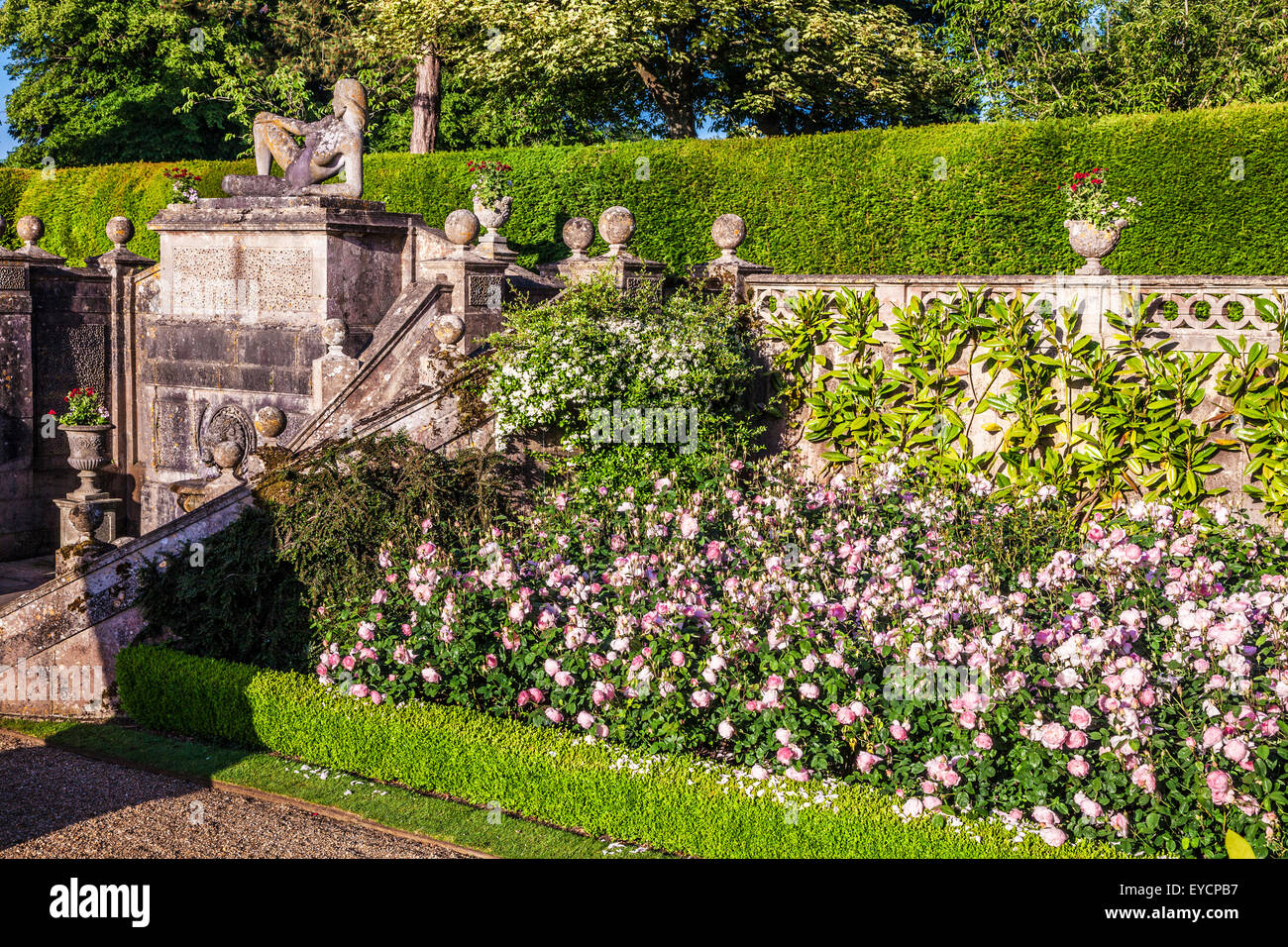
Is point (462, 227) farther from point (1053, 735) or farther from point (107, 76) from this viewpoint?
point (107, 76)

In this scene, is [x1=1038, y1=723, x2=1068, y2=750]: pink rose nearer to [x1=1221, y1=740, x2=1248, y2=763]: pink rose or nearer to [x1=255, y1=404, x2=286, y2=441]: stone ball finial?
[x1=1221, y1=740, x2=1248, y2=763]: pink rose

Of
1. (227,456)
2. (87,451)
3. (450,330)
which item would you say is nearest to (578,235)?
(450,330)

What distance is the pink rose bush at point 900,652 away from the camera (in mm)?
5527

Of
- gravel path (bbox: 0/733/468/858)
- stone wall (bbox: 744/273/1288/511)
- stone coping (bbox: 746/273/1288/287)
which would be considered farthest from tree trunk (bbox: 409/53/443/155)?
gravel path (bbox: 0/733/468/858)


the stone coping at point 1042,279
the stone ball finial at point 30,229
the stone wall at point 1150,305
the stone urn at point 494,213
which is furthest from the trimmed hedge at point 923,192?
the stone ball finial at point 30,229

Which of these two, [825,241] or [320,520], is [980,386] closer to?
[825,241]

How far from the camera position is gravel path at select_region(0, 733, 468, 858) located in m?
6.55

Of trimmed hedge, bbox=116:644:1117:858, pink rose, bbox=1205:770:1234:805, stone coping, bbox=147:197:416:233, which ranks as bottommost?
trimmed hedge, bbox=116:644:1117:858

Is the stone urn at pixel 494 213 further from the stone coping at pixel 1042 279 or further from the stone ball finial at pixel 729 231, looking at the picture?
the stone coping at pixel 1042 279

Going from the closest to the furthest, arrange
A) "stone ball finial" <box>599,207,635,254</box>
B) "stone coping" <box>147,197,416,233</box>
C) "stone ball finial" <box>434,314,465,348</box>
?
"stone ball finial" <box>434,314,465,348</box>, "stone ball finial" <box>599,207,635,254</box>, "stone coping" <box>147,197,416,233</box>

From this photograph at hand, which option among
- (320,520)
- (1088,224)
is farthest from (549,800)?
(1088,224)

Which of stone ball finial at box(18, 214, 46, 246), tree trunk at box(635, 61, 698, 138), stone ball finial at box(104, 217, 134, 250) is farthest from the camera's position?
tree trunk at box(635, 61, 698, 138)

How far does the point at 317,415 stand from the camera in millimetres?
11070

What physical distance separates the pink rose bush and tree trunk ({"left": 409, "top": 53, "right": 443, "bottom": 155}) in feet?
60.6
